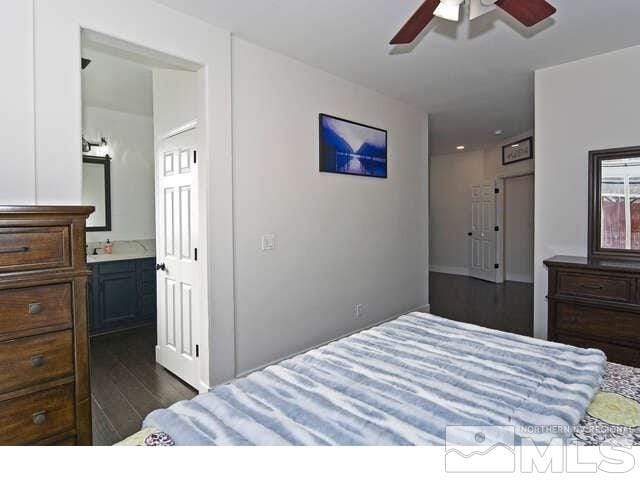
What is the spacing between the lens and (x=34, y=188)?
6.00ft

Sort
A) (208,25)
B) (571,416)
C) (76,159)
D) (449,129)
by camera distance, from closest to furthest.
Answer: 1. (571,416)
2. (76,159)
3. (208,25)
4. (449,129)

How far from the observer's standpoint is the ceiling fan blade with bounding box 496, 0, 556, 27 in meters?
1.62

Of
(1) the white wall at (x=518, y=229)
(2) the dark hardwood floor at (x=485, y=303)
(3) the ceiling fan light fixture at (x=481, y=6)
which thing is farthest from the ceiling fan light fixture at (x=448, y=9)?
(1) the white wall at (x=518, y=229)

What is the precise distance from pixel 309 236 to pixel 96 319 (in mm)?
2564

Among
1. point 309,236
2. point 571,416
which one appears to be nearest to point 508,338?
point 571,416

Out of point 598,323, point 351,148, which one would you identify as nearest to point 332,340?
point 351,148

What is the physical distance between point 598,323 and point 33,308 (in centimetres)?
354

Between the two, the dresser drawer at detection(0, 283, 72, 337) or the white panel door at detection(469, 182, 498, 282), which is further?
the white panel door at detection(469, 182, 498, 282)

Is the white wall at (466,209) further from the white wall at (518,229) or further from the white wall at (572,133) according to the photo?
the white wall at (572,133)

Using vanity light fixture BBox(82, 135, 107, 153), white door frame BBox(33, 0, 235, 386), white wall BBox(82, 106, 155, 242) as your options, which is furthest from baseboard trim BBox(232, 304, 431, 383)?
vanity light fixture BBox(82, 135, 107, 153)

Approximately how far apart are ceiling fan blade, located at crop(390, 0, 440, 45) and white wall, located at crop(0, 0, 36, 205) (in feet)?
6.09

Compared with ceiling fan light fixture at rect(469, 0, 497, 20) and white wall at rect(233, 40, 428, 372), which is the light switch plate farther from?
ceiling fan light fixture at rect(469, 0, 497, 20)

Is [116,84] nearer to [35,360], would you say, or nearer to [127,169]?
[127,169]

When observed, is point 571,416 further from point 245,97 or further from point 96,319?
point 96,319
